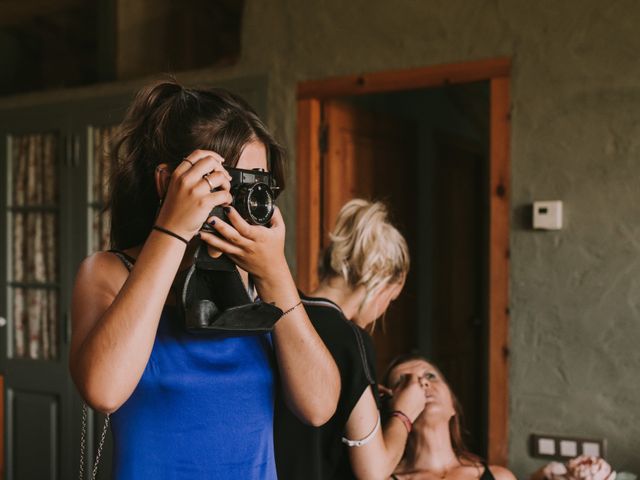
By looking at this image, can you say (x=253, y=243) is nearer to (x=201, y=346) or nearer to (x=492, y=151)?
(x=201, y=346)

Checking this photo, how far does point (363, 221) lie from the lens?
5.31 feet

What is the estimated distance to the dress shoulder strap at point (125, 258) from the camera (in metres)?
0.97

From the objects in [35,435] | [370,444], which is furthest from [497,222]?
[35,435]

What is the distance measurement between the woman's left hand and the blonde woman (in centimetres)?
33

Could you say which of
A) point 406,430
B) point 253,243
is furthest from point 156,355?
point 406,430

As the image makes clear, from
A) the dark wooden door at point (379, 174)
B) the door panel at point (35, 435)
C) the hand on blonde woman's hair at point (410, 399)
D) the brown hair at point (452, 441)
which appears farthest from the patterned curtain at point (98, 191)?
the hand on blonde woman's hair at point (410, 399)

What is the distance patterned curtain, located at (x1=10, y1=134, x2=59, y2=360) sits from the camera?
3344 mm

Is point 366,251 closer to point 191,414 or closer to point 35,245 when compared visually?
point 191,414

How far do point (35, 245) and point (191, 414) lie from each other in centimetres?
270

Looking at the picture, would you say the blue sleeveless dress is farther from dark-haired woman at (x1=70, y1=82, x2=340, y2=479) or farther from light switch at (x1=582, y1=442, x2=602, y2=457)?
light switch at (x1=582, y1=442, x2=602, y2=457)

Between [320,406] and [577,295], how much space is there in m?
1.44

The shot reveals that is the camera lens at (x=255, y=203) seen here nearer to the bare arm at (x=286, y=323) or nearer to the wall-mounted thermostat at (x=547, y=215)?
the bare arm at (x=286, y=323)

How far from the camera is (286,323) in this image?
1.01 metres

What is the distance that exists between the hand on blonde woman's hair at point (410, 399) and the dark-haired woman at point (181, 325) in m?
0.56
